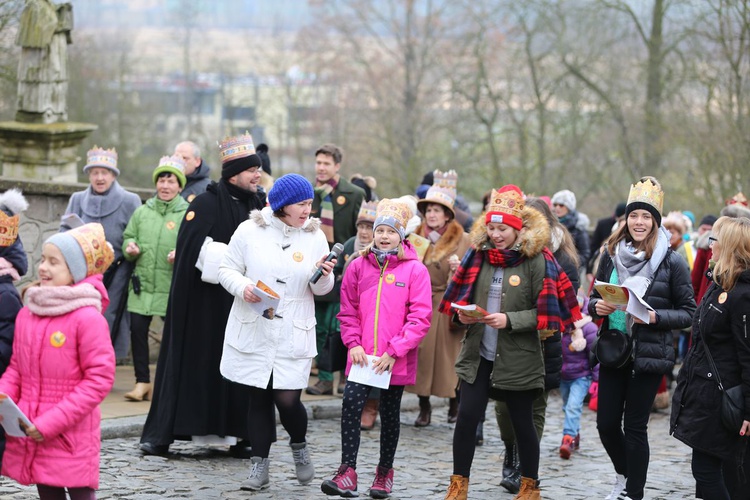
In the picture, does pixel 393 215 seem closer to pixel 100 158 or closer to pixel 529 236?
pixel 529 236

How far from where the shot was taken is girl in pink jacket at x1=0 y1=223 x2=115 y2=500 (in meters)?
5.40

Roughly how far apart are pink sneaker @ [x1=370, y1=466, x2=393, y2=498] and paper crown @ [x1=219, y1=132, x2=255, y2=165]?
226 centimetres

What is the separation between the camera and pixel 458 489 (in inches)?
288

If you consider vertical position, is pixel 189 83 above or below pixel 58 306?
above

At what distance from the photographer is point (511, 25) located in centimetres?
2891

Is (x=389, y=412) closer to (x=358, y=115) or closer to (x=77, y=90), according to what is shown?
(x=77, y=90)

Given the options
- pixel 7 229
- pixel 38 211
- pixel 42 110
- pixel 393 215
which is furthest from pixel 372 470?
pixel 42 110

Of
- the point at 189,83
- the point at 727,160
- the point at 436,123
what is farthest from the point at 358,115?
the point at 727,160

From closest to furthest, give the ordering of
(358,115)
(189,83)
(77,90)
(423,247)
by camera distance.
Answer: (423,247) → (77,90) → (358,115) → (189,83)

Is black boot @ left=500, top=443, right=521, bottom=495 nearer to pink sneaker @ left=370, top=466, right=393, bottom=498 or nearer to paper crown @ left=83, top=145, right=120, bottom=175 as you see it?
pink sneaker @ left=370, top=466, right=393, bottom=498

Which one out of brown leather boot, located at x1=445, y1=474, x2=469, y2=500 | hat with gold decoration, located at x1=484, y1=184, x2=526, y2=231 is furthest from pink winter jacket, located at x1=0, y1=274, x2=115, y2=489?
hat with gold decoration, located at x1=484, y1=184, x2=526, y2=231

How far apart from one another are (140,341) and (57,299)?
4.57 meters

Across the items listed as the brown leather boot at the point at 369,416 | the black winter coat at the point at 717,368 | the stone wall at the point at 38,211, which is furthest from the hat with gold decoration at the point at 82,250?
the stone wall at the point at 38,211

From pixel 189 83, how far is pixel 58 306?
48.8m
